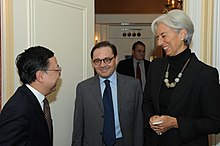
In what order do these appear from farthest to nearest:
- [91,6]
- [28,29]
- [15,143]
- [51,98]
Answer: [91,6], [51,98], [28,29], [15,143]

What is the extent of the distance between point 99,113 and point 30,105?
2.45ft

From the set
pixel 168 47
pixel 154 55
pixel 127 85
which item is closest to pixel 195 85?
pixel 168 47

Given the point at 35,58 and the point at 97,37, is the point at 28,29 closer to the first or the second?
the point at 35,58

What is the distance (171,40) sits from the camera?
6.42 feet

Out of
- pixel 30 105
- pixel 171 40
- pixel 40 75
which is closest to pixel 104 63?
pixel 171 40

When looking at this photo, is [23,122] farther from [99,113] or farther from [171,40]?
[171,40]

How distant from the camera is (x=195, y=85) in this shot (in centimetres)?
190

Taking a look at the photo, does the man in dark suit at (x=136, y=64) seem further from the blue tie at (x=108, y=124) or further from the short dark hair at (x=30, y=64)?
the short dark hair at (x=30, y=64)

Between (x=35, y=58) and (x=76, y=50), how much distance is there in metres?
0.88

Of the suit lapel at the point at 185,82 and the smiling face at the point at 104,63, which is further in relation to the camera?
the smiling face at the point at 104,63

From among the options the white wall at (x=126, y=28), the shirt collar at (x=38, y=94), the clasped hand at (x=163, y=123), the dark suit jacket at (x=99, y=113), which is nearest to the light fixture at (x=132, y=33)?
the white wall at (x=126, y=28)

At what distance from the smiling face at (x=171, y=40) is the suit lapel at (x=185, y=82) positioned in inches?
4.5

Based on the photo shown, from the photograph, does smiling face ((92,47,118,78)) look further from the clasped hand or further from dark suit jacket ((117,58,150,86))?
dark suit jacket ((117,58,150,86))

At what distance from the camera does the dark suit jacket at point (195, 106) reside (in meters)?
1.86
